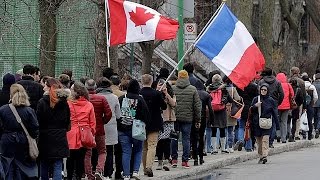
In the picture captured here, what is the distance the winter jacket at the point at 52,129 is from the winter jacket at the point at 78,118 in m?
0.87

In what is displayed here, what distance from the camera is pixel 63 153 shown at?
47.0 ft

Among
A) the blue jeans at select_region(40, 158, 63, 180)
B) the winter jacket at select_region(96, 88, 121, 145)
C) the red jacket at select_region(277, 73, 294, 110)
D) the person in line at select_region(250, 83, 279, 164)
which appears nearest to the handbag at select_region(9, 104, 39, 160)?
the blue jeans at select_region(40, 158, 63, 180)

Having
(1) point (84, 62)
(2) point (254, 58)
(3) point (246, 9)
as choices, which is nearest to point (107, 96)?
(2) point (254, 58)

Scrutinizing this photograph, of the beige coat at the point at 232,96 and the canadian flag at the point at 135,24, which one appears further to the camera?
the beige coat at the point at 232,96

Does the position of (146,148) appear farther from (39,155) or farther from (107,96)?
(39,155)

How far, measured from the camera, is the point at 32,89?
1521 cm

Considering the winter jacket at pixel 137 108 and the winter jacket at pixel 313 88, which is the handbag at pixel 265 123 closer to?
the winter jacket at pixel 137 108

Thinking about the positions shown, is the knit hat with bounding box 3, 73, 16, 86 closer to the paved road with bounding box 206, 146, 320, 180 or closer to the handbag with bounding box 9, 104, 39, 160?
the handbag with bounding box 9, 104, 39, 160

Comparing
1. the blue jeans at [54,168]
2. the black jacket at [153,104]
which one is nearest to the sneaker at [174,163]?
the black jacket at [153,104]

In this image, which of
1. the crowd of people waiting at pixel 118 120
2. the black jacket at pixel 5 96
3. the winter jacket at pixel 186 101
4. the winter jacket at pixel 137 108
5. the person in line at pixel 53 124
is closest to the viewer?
the crowd of people waiting at pixel 118 120

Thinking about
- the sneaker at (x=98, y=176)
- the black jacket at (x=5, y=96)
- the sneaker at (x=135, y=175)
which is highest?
the black jacket at (x=5, y=96)

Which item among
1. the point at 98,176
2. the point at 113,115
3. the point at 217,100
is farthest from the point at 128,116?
the point at 217,100

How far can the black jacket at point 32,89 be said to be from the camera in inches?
598

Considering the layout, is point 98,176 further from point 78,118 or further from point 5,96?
point 5,96
